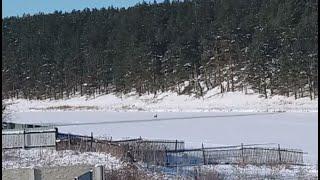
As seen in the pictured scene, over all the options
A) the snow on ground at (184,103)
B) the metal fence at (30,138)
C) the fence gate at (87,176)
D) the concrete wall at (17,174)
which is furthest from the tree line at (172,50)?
the fence gate at (87,176)

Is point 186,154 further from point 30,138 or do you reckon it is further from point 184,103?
point 184,103

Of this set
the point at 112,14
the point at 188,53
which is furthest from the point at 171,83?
the point at 112,14

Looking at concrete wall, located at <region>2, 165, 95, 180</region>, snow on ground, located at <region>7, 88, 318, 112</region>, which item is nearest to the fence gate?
concrete wall, located at <region>2, 165, 95, 180</region>

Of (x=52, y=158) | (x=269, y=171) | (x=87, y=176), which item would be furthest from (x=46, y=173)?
(x=269, y=171)

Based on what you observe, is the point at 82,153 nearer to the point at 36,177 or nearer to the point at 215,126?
the point at 36,177

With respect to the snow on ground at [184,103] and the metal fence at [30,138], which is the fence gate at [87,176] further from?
the snow on ground at [184,103]

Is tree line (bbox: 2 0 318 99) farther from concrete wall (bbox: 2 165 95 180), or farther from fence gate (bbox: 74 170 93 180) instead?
fence gate (bbox: 74 170 93 180)

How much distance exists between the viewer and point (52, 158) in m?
21.3

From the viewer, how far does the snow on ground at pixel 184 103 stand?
7331cm

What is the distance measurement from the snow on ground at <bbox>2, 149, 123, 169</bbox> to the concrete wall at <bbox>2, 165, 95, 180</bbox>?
5.81 meters

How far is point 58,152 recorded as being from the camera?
23.0 m

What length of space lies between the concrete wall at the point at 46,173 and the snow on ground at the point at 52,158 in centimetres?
581

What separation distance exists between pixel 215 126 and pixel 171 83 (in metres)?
62.4

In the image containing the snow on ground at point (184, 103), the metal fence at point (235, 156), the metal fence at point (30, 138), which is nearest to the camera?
the metal fence at point (235, 156)
